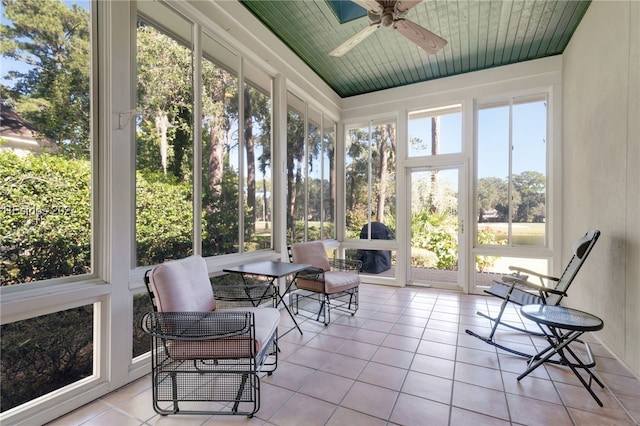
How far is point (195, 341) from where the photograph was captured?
5.85 ft

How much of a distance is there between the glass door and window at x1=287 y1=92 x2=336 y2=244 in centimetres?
152

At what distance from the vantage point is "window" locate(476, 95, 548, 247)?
442cm

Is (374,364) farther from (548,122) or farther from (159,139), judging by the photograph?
(548,122)

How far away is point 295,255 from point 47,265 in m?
2.38

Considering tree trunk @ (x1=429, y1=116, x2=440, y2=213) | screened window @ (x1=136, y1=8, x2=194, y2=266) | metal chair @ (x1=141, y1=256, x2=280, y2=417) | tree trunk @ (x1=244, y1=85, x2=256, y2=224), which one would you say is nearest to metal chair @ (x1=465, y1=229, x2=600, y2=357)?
tree trunk @ (x1=429, y1=116, x2=440, y2=213)

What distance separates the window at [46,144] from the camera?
1712mm

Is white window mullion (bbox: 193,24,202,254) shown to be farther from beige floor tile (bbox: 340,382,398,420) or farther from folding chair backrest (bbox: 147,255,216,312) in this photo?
beige floor tile (bbox: 340,382,398,420)

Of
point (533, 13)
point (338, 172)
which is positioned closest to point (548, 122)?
point (533, 13)

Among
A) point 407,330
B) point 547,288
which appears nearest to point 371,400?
point 407,330

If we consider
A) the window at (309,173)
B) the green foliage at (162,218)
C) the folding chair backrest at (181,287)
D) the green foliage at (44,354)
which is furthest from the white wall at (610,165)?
the green foliage at (44,354)

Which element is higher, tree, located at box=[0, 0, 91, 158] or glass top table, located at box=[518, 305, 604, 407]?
tree, located at box=[0, 0, 91, 158]

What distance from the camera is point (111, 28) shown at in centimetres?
207

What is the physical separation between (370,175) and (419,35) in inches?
114

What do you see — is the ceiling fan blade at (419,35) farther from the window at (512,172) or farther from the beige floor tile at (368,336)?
the beige floor tile at (368,336)
